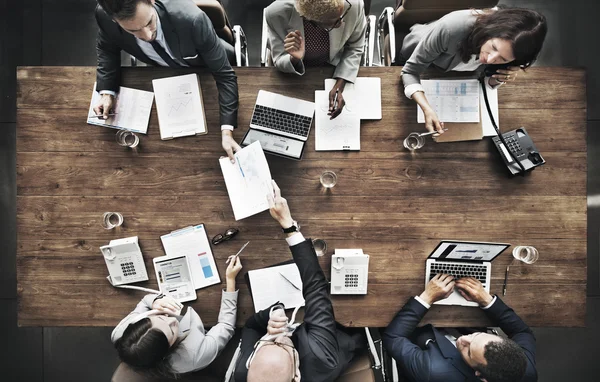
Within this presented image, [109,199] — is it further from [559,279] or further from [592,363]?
[592,363]

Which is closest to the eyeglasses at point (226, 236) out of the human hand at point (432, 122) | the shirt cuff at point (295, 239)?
the shirt cuff at point (295, 239)

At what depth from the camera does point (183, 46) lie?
187cm

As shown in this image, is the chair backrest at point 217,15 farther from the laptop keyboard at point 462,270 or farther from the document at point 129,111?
the laptop keyboard at point 462,270

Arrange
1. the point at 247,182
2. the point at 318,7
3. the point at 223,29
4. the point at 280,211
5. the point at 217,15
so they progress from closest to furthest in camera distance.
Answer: the point at 318,7 → the point at 280,211 → the point at 247,182 → the point at 217,15 → the point at 223,29

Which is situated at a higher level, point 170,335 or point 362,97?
point 362,97

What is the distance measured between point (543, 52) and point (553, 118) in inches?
50.8

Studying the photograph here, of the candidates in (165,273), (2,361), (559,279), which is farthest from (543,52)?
(2,361)

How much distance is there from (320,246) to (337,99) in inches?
29.5

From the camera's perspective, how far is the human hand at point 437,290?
196cm

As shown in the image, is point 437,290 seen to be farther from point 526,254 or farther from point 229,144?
point 229,144

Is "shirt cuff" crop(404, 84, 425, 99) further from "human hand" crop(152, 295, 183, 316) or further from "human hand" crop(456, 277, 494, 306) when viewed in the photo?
"human hand" crop(152, 295, 183, 316)

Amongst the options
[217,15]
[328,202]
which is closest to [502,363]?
[328,202]

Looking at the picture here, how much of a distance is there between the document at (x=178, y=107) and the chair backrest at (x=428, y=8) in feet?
4.02

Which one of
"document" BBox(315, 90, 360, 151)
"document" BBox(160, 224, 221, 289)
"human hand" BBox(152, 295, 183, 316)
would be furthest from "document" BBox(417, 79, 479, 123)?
"human hand" BBox(152, 295, 183, 316)
